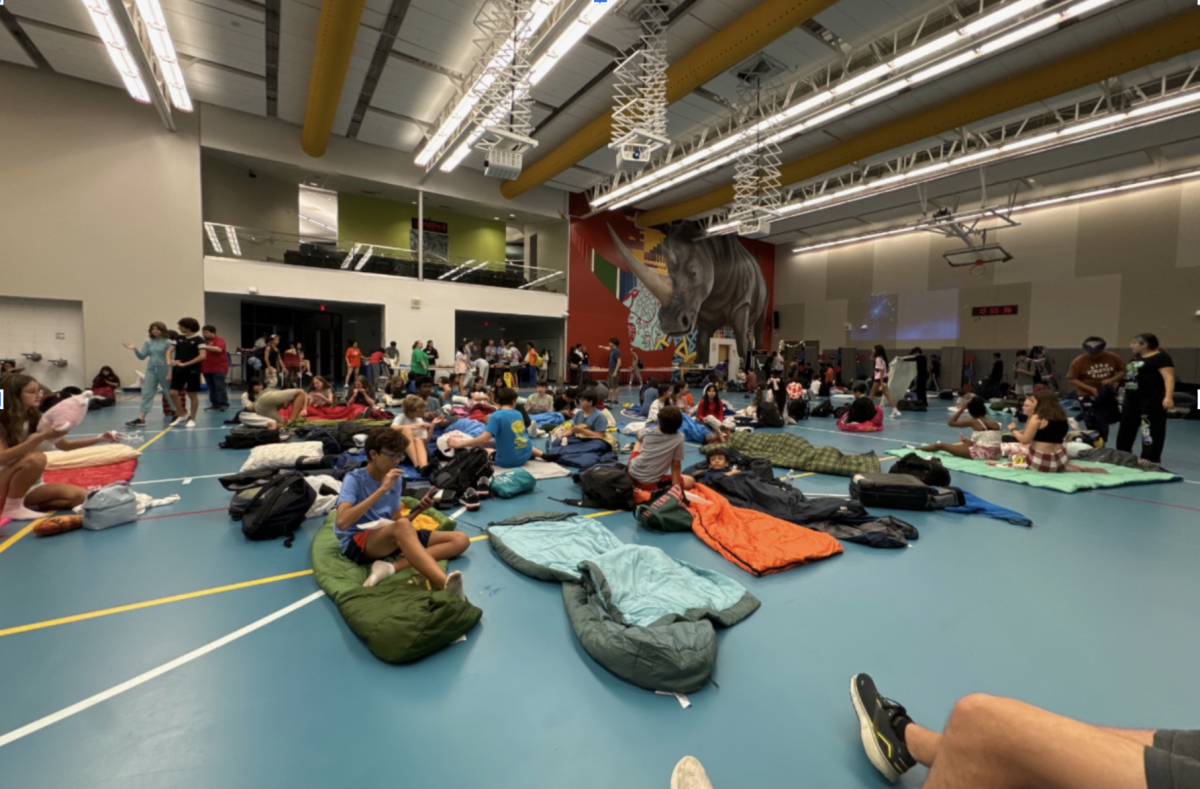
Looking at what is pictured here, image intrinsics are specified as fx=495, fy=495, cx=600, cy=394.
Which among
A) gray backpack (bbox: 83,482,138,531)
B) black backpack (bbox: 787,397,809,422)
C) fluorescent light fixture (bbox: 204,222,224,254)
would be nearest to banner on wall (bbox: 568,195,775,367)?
black backpack (bbox: 787,397,809,422)

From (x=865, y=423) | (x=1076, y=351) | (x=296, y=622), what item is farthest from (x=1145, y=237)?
(x=296, y=622)

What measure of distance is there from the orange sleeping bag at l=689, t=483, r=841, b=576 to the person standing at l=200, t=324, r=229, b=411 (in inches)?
379

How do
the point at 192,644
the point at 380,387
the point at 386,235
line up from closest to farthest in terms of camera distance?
the point at 192,644, the point at 380,387, the point at 386,235

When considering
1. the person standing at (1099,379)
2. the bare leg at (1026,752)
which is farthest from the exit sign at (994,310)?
the bare leg at (1026,752)

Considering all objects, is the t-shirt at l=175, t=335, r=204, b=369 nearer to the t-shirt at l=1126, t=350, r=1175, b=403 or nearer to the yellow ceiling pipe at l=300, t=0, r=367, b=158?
the yellow ceiling pipe at l=300, t=0, r=367, b=158

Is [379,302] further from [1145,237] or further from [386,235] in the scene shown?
[1145,237]

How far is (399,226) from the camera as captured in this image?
762 inches

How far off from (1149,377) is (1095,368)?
764mm

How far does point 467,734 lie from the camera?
6.49ft

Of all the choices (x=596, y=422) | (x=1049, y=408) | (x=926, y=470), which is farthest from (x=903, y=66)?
(x=596, y=422)

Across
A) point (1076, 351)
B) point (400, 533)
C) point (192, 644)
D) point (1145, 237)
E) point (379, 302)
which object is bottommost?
point (192, 644)

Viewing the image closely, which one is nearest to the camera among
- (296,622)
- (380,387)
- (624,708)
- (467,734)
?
(467,734)

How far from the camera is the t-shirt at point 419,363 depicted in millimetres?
14758

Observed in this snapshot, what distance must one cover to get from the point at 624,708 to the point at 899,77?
10.4 metres
